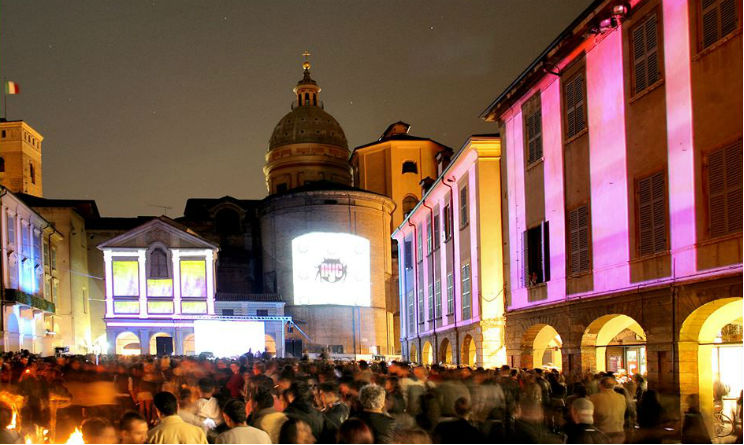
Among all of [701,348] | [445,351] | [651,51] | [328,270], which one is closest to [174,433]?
[701,348]

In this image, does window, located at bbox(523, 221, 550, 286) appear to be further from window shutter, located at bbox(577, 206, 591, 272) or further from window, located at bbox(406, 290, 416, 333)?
window, located at bbox(406, 290, 416, 333)

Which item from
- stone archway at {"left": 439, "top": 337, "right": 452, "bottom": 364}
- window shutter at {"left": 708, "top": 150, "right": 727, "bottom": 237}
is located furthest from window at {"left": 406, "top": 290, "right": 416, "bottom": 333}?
window shutter at {"left": 708, "top": 150, "right": 727, "bottom": 237}

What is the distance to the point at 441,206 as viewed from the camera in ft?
122

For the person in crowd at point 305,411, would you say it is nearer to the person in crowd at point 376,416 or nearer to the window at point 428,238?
the person in crowd at point 376,416

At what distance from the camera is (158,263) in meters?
63.3

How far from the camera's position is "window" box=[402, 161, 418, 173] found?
243ft

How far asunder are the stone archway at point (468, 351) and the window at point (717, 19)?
19253 millimetres

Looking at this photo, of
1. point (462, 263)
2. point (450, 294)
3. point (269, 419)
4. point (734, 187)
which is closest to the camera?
point (269, 419)

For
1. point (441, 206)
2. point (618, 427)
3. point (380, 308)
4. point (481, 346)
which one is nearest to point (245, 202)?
point (380, 308)

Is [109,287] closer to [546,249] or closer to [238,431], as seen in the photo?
[546,249]

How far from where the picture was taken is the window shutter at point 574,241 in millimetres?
20922

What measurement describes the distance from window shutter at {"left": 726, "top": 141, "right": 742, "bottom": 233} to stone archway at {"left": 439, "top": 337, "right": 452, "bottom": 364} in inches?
923

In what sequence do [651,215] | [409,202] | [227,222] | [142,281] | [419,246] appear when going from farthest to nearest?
[227,222]
[409,202]
[142,281]
[419,246]
[651,215]

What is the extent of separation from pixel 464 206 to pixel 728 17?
731 inches
